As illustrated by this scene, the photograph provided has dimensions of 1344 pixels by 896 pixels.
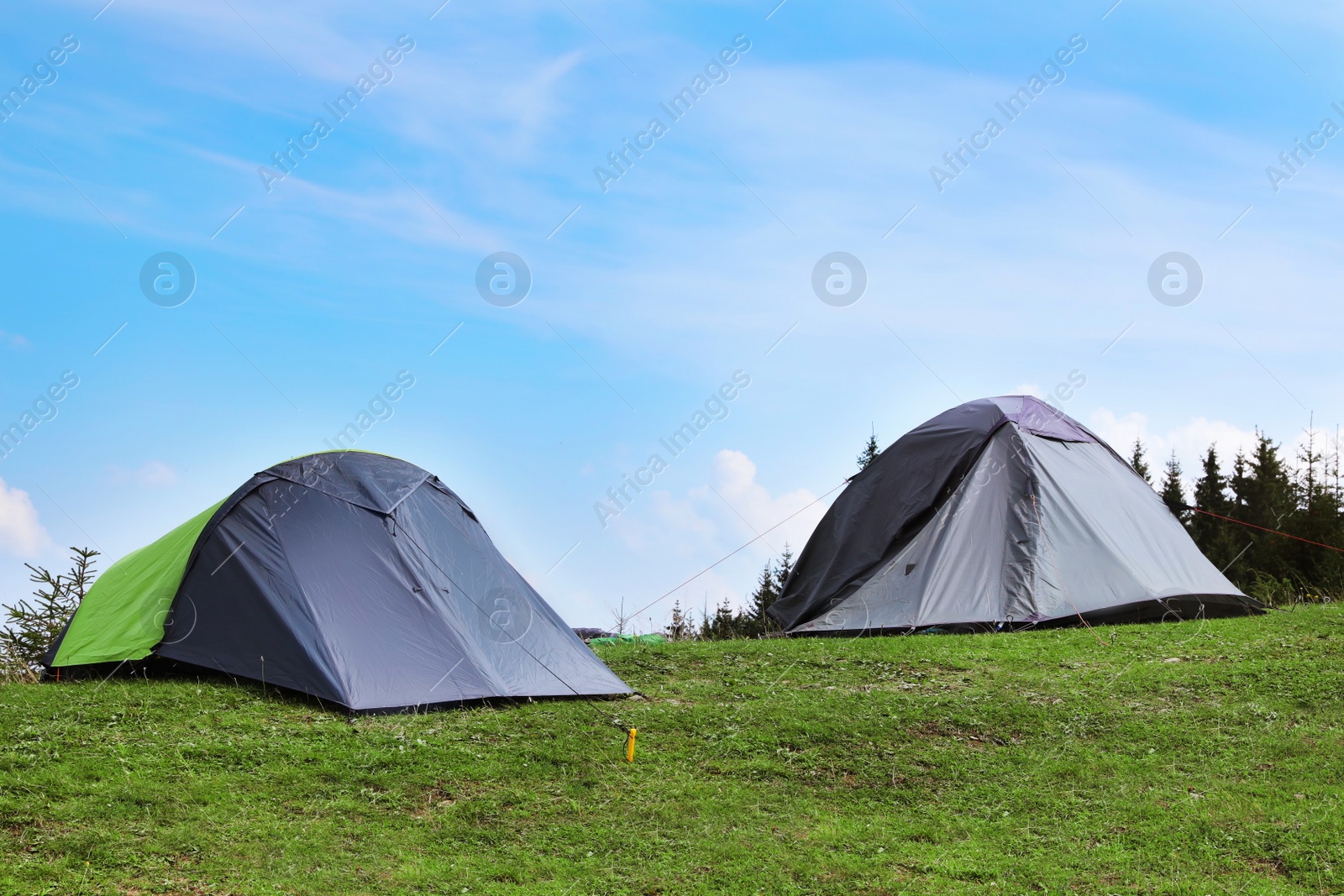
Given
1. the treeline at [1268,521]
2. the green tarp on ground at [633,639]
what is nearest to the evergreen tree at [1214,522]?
the treeline at [1268,521]

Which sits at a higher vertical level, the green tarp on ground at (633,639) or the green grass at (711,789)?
the green tarp on ground at (633,639)

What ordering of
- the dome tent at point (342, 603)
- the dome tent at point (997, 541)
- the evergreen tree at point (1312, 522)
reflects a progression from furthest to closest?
the evergreen tree at point (1312, 522), the dome tent at point (997, 541), the dome tent at point (342, 603)

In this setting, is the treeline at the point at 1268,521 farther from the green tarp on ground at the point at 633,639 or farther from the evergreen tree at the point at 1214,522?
the green tarp on ground at the point at 633,639

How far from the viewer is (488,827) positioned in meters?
7.33

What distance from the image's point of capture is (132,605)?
10641mm

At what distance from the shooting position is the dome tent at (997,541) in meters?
14.2

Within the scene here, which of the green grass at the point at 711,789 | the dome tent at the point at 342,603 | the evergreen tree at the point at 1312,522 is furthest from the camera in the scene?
the evergreen tree at the point at 1312,522

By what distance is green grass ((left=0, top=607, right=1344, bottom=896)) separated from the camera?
662 cm

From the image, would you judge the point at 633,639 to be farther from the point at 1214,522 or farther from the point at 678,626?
the point at 1214,522

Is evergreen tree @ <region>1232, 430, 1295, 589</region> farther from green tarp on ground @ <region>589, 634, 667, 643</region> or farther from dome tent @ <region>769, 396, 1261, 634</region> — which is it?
green tarp on ground @ <region>589, 634, 667, 643</region>

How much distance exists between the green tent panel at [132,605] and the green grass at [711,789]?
57 cm

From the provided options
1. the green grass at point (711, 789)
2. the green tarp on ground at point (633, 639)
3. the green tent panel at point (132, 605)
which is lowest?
the green grass at point (711, 789)

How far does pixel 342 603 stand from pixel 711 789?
4.12m

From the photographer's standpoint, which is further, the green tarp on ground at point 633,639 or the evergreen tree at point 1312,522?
the evergreen tree at point 1312,522
